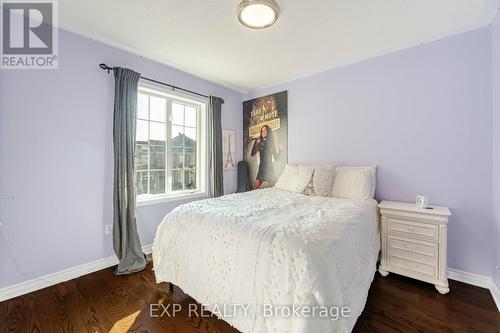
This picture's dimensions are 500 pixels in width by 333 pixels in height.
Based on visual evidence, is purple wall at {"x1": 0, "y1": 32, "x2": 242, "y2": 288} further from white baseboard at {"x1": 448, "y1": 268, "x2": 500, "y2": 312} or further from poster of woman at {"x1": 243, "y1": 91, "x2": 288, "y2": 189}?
white baseboard at {"x1": 448, "y1": 268, "x2": 500, "y2": 312}

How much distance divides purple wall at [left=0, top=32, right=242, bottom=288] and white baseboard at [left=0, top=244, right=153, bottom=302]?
46 millimetres

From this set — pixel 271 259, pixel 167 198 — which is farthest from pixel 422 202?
pixel 167 198

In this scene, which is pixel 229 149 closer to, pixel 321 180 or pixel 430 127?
pixel 321 180

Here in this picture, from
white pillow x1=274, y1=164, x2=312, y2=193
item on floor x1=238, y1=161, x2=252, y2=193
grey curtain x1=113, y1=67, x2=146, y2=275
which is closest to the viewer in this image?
grey curtain x1=113, y1=67, x2=146, y2=275

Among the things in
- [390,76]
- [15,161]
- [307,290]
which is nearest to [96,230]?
[15,161]

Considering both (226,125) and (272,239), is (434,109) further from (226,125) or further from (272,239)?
(226,125)

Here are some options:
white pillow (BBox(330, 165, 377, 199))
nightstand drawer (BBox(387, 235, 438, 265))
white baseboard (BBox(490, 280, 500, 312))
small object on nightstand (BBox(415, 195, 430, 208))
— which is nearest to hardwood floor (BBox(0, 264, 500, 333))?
white baseboard (BBox(490, 280, 500, 312))

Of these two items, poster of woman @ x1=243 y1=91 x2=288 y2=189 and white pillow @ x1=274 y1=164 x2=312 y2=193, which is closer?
white pillow @ x1=274 y1=164 x2=312 y2=193

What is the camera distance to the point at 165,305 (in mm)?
1680

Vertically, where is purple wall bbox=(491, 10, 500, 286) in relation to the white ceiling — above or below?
below

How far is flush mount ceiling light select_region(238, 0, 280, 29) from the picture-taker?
65.0 inches

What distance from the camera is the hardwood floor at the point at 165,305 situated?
1.44 m

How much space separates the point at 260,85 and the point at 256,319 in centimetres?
333

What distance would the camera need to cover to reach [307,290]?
100 cm
